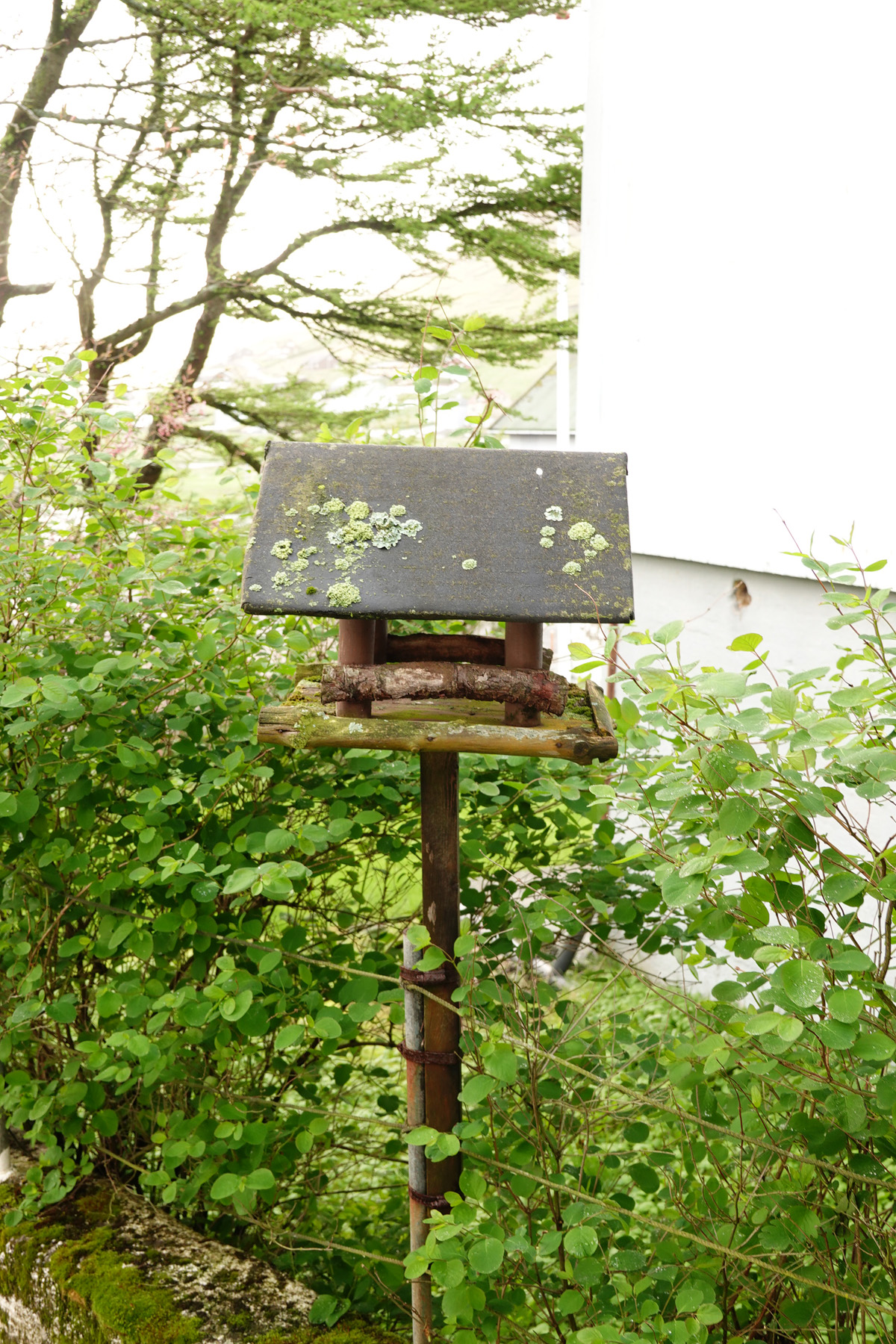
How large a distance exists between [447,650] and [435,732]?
28 cm

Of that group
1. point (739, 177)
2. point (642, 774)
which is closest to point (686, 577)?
point (739, 177)

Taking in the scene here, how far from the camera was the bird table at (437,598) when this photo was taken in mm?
1420

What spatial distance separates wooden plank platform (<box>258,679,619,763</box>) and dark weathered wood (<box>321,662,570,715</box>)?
3 cm

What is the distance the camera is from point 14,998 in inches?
82.4

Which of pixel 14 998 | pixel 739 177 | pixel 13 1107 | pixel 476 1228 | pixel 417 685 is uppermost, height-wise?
pixel 739 177

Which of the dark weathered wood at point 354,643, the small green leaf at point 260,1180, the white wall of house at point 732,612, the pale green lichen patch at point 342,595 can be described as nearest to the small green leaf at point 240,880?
the dark weathered wood at point 354,643

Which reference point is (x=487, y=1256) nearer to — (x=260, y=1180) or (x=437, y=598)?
(x=260, y=1180)

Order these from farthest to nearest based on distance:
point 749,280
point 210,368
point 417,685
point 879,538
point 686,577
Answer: point 210,368 < point 686,577 < point 749,280 < point 879,538 < point 417,685

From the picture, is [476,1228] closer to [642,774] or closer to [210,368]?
[642,774]

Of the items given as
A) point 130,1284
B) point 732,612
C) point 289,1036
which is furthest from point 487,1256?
point 732,612

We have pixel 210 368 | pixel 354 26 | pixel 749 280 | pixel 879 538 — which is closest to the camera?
pixel 879 538

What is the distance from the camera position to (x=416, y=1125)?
168cm

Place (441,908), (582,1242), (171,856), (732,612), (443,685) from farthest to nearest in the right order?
(732,612), (171,856), (441,908), (443,685), (582,1242)

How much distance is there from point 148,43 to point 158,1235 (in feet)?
25.2
